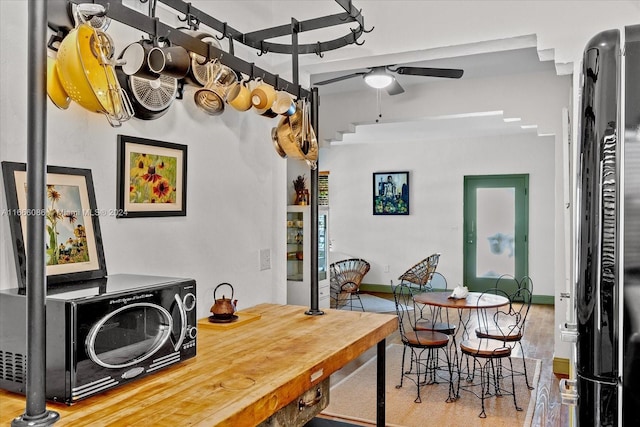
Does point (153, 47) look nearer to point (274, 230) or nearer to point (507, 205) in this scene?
point (274, 230)

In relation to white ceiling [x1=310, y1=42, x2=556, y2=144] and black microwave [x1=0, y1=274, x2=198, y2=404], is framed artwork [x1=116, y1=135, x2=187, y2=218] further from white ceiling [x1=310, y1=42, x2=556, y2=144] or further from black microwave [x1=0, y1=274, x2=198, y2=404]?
white ceiling [x1=310, y1=42, x2=556, y2=144]

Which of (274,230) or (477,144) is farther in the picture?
(477,144)

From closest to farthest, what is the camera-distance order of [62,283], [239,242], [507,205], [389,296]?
[62,283] → [239,242] → [507,205] → [389,296]

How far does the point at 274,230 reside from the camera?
303 cm

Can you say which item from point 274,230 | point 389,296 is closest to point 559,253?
point 274,230

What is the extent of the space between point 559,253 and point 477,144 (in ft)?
14.1

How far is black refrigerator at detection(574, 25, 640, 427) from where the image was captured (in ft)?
2.78

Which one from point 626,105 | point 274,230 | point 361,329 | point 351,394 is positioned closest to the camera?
point 626,105

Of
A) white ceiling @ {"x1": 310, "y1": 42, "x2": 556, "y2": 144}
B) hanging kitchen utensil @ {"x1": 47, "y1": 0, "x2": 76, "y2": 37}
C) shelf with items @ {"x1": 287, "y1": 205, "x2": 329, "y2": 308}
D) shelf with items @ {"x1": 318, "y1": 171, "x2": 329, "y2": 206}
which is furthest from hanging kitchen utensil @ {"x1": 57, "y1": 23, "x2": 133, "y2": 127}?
shelf with items @ {"x1": 318, "y1": 171, "x2": 329, "y2": 206}

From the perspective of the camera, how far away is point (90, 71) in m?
1.35

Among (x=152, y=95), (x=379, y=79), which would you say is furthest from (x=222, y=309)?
(x=379, y=79)

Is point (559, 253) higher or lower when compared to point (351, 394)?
higher

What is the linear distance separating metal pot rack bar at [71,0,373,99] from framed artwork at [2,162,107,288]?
591mm

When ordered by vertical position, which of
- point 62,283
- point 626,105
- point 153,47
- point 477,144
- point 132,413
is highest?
point 477,144
